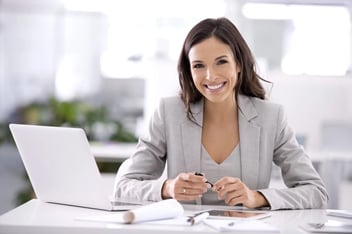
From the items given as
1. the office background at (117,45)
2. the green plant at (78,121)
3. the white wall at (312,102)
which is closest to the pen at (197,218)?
the white wall at (312,102)

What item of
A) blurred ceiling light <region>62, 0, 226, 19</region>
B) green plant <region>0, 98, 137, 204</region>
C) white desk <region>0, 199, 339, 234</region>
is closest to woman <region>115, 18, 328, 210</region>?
white desk <region>0, 199, 339, 234</region>

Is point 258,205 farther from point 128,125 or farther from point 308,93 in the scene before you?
point 128,125

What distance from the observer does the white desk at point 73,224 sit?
163 cm

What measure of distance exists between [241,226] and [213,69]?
839mm

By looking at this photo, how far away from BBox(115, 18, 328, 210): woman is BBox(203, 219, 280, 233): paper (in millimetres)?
586

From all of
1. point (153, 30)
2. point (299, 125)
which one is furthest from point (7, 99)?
point (299, 125)

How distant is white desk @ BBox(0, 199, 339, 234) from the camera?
1.63m

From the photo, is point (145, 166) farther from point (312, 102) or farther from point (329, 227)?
point (312, 102)

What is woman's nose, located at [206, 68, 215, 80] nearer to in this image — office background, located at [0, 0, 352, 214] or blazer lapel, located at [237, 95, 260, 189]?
blazer lapel, located at [237, 95, 260, 189]

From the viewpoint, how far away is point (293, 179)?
2.38 m

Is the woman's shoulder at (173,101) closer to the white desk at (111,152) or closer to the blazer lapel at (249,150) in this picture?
the blazer lapel at (249,150)

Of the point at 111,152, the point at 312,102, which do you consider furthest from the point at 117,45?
the point at 312,102

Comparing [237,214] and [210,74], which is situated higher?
[210,74]

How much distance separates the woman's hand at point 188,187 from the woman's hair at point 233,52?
439 millimetres
